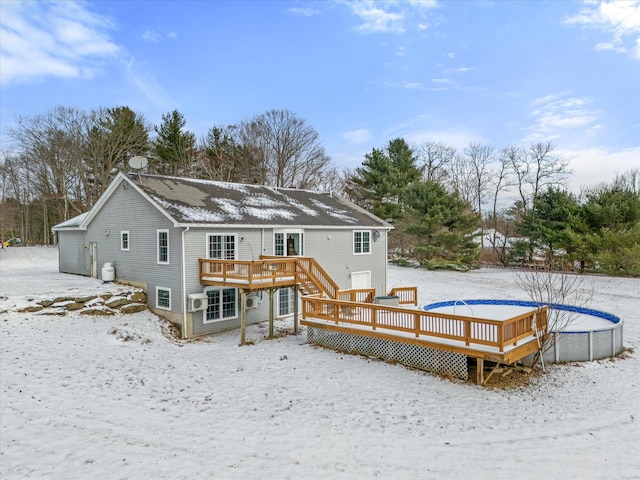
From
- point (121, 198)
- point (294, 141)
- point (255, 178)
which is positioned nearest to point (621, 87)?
point (121, 198)

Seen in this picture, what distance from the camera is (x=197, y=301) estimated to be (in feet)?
46.8

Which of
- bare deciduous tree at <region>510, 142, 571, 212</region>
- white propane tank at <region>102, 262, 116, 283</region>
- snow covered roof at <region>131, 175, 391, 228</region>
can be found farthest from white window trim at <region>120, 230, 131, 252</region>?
bare deciduous tree at <region>510, 142, 571, 212</region>

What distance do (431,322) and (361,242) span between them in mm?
10083

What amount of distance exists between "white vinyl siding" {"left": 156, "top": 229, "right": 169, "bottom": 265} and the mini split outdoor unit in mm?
1860

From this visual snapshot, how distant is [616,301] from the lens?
21250 mm

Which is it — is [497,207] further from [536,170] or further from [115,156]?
[115,156]

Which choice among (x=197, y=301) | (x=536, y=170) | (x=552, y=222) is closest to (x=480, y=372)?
(x=197, y=301)

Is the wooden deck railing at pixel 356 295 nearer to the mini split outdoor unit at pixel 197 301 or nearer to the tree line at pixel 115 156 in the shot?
the mini split outdoor unit at pixel 197 301

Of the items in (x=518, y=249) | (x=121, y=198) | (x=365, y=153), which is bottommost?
(x=518, y=249)

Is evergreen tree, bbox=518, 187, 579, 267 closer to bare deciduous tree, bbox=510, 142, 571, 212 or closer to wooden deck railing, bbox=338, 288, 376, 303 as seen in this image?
bare deciduous tree, bbox=510, 142, 571, 212

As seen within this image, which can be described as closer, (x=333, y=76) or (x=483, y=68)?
(x=483, y=68)

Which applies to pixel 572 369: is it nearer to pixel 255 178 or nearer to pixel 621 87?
pixel 621 87

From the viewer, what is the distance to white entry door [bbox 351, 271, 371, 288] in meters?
20.2

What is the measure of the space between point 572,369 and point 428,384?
4.77 metres
